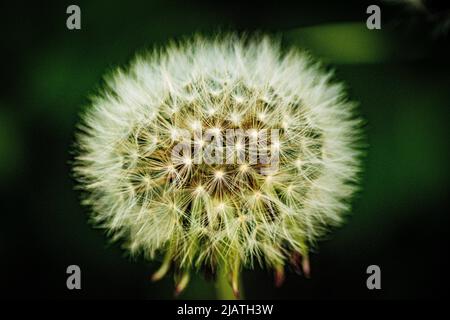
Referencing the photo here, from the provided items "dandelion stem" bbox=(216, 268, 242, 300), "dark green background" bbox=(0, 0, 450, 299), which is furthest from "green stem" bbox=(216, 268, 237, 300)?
"dark green background" bbox=(0, 0, 450, 299)

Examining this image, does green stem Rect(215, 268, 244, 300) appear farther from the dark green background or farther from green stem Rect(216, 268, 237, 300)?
the dark green background

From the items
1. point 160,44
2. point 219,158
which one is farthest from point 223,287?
point 160,44

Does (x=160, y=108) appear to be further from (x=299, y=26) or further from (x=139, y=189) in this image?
(x=299, y=26)

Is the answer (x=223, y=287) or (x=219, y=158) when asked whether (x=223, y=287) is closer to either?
(x=223, y=287)

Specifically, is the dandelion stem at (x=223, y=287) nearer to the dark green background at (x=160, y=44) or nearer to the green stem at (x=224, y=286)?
the green stem at (x=224, y=286)

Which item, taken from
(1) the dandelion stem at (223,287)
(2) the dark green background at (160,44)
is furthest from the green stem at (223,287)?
(2) the dark green background at (160,44)
